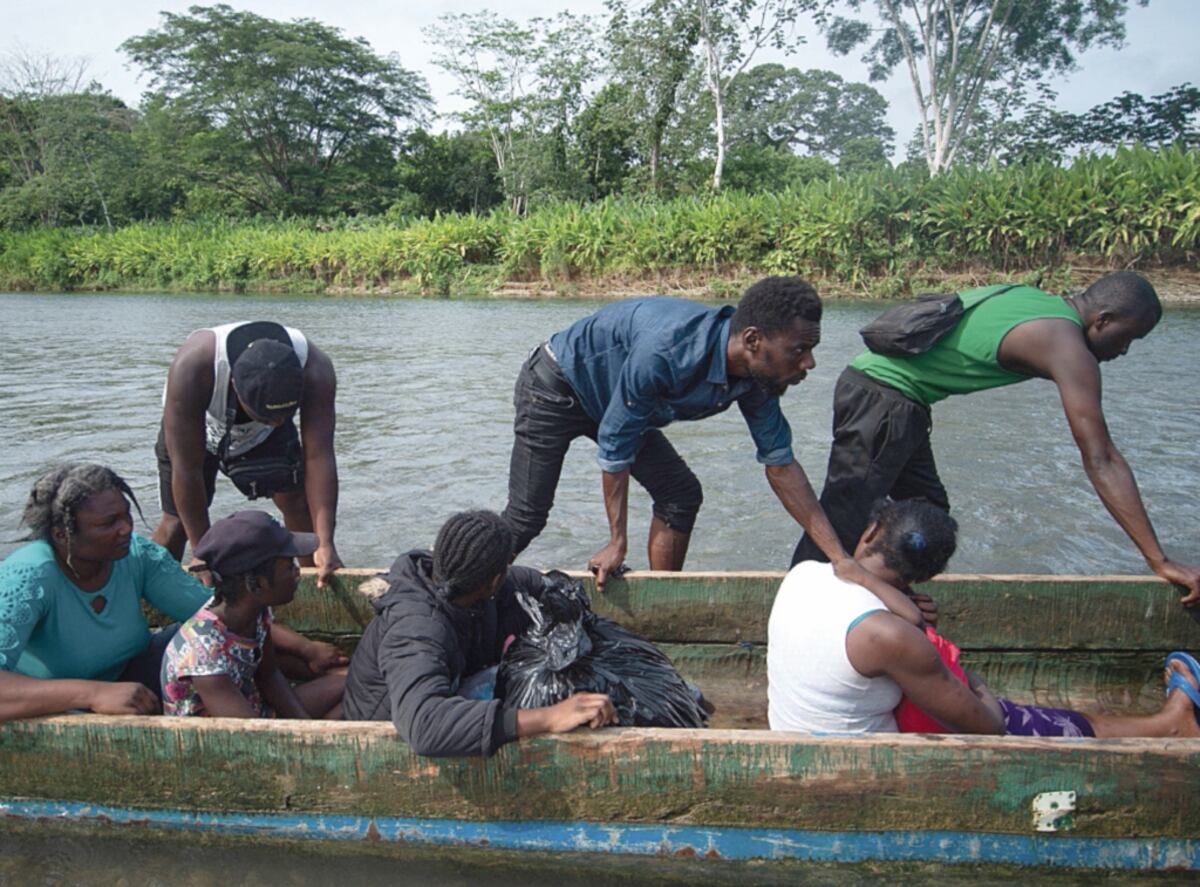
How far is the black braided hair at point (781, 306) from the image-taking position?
9.05 feet

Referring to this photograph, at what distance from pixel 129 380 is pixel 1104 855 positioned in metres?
11.5

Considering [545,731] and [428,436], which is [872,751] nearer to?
[545,731]

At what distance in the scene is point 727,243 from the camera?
19406 mm

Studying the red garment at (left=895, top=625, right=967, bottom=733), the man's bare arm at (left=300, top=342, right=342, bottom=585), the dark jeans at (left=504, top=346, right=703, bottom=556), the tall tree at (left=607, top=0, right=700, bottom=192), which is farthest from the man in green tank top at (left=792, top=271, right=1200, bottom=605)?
the tall tree at (left=607, top=0, right=700, bottom=192)

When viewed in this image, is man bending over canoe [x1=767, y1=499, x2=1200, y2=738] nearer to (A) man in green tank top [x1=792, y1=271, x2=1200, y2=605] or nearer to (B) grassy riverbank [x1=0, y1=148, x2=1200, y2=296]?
(A) man in green tank top [x1=792, y1=271, x2=1200, y2=605]

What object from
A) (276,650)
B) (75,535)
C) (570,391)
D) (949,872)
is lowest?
(949,872)

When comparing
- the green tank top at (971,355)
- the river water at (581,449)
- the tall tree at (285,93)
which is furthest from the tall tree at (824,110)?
the green tank top at (971,355)

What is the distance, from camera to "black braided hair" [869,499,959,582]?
7.92 ft

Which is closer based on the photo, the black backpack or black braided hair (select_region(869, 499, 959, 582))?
black braided hair (select_region(869, 499, 959, 582))

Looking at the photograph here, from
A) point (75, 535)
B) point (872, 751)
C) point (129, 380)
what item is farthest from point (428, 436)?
point (872, 751)

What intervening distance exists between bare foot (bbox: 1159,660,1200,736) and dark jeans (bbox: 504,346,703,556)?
167 cm

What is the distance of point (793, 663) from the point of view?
7.96ft

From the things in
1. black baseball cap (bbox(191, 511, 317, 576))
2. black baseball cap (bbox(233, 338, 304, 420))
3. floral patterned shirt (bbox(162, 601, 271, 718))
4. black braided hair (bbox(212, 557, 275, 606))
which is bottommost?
floral patterned shirt (bbox(162, 601, 271, 718))

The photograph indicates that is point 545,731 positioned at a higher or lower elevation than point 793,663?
lower
